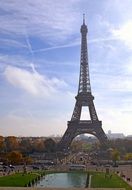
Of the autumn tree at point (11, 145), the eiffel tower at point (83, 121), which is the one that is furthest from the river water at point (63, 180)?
the autumn tree at point (11, 145)

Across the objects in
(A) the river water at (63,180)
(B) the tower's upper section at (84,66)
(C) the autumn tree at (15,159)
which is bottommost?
(A) the river water at (63,180)

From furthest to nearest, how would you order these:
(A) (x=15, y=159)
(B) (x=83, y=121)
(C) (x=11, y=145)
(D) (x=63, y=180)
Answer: (C) (x=11, y=145) < (B) (x=83, y=121) < (A) (x=15, y=159) < (D) (x=63, y=180)

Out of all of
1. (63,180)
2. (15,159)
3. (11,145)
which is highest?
(11,145)

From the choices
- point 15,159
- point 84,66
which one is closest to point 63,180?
point 15,159

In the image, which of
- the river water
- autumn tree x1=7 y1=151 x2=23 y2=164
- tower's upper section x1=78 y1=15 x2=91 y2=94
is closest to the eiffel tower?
tower's upper section x1=78 y1=15 x2=91 y2=94

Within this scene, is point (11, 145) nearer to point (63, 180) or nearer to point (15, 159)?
point (15, 159)

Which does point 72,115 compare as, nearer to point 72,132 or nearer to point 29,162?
point 72,132

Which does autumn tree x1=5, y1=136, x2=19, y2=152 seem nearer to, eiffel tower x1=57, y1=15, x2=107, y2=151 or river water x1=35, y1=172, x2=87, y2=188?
eiffel tower x1=57, y1=15, x2=107, y2=151

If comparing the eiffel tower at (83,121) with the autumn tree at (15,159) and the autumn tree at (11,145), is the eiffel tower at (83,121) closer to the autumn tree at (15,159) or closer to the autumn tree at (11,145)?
the autumn tree at (11,145)

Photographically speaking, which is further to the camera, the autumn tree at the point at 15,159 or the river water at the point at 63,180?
the autumn tree at the point at 15,159

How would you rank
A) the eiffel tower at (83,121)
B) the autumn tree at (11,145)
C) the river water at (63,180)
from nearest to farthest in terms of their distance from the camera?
1. the river water at (63,180)
2. the eiffel tower at (83,121)
3. the autumn tree at (11,145)
